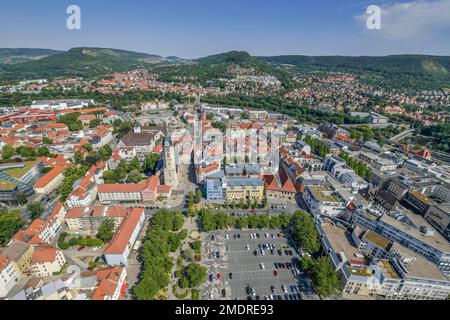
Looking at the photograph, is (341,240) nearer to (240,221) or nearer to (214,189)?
(240,221)

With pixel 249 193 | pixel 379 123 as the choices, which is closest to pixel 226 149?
pixel 249 193

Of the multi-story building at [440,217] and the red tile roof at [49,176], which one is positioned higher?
the red tile roof at [49,176]

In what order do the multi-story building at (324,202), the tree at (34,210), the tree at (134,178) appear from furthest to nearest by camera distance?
the tree at (134,178) < the multi-story building at (324,202) < the tree at (34,210)

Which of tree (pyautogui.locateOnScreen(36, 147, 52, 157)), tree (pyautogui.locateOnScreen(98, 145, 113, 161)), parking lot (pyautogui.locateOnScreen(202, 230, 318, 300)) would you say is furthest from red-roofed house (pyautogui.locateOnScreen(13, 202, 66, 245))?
tree (pyautogui.locateOnScreen(36, 147, 52, 157))

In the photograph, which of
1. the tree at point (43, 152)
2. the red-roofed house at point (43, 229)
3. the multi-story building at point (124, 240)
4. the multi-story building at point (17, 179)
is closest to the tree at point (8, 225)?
the red-roofed house at point (43, 229)

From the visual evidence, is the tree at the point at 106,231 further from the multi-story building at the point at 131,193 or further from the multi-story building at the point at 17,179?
the multi-story building at the point at 17,179

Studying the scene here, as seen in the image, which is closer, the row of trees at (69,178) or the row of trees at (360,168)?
the row of trees at (69,178)

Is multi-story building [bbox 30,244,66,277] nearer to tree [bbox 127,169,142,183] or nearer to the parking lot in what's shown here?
the parking lot
